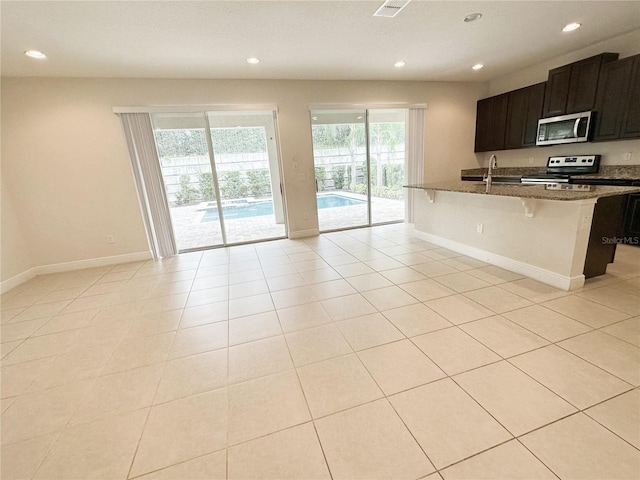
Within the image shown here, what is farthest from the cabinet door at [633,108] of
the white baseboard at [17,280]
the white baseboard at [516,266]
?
the white baseboard at [17,280]

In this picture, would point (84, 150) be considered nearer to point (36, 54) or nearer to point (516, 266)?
point (36, 54)

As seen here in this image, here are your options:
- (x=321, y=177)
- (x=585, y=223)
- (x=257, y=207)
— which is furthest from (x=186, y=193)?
(x=585, y=223)

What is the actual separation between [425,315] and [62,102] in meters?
5.25

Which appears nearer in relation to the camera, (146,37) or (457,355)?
(457,355)

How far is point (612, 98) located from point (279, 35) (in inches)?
172

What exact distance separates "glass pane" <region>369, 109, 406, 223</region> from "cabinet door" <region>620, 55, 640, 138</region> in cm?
302

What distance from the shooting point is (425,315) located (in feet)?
7.76

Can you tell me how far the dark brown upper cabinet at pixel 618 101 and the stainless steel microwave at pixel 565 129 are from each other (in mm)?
115

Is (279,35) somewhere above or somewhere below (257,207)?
above

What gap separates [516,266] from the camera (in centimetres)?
308

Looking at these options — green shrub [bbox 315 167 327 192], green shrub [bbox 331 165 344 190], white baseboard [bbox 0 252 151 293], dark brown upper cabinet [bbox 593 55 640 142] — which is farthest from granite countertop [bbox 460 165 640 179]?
white baseboard [bbox 0 252 151 293]

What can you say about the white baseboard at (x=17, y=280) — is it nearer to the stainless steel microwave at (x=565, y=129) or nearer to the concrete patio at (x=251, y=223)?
the concrete patio at (x=251, y=223)

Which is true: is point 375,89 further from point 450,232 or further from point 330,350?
point 330,350

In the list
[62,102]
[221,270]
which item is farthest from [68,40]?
[221,270]
